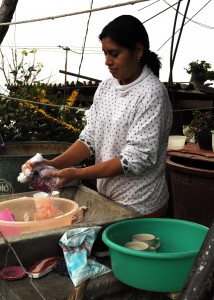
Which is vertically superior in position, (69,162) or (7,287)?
(69,162)

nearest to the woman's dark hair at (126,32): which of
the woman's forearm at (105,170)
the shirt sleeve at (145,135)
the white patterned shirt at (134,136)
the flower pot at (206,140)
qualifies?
the white patterned shirt at (134,136)

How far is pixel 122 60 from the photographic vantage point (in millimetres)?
1926

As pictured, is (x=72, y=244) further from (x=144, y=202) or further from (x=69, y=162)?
(x=69, y=162)

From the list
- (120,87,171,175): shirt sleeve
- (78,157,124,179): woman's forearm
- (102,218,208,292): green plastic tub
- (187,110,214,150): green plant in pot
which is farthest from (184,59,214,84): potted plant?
(102,218,208,292): green plastic tub

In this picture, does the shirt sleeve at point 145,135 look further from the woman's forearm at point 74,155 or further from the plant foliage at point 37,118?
the plant foliage at point 37,118

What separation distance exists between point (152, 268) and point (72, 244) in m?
0.34

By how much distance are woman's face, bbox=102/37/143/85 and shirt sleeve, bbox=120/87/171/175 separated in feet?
0.55

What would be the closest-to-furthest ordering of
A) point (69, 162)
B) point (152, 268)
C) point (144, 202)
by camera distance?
point (152, 268)
point (144, 202)
point (69, 162)

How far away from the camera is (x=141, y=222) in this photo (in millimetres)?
1739

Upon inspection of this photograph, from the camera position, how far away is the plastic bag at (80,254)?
153cm

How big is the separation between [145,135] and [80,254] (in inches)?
22.8

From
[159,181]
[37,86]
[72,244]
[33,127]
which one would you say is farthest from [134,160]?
[37,86]

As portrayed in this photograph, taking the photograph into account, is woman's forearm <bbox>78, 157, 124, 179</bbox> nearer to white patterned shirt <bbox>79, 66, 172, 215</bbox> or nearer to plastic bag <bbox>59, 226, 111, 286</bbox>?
white patterned shirt <bbox>79, 66, 172, 215</bbox>

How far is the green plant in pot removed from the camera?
13.2 ft
